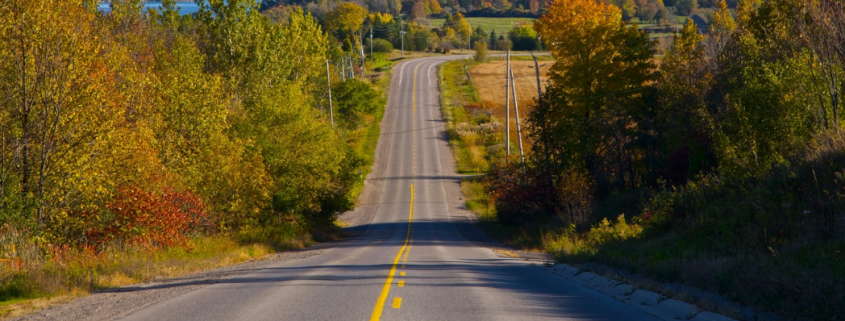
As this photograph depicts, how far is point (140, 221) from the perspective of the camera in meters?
22.0

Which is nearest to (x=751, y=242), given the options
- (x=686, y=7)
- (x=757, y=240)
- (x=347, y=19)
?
(x=757, y=240)

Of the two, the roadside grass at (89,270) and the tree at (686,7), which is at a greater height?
the tree at (686,7)

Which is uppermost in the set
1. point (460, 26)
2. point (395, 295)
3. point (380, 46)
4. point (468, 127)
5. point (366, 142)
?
point (460, 26)

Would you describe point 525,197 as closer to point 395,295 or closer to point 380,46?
point 395,295

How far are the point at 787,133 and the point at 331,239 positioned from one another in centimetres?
2627

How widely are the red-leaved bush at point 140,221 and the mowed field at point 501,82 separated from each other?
56.4 m

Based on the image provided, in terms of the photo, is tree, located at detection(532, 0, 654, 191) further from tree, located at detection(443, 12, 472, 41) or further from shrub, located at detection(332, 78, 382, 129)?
tree, located at detection(443, 12, 472, 41)

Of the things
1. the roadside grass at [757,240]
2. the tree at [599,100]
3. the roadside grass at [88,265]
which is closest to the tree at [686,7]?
the tree at [599,100]

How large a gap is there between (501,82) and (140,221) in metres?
76.6

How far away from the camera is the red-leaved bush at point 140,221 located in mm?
21578

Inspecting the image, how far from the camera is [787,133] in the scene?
20094 millimetres

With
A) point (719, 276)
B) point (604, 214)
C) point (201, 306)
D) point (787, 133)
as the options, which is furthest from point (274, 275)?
point (604, 214)

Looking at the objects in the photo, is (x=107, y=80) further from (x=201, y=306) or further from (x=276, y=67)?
(x=276, y=67)

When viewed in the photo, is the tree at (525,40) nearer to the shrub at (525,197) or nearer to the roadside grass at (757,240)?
the shrub at (525,197)
